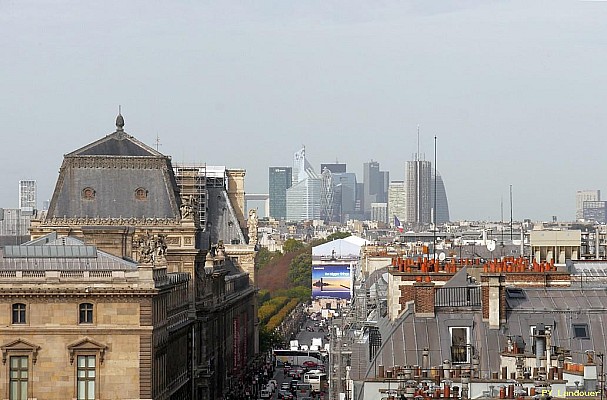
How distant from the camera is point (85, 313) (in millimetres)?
77875

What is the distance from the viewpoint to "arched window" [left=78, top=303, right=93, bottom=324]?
7775 centimetres

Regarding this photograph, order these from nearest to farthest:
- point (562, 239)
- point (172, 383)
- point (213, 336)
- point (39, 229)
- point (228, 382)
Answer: point (172, 383)
point (562, 239)
point (39, 229)
point (213, 336)
point (228, 382)

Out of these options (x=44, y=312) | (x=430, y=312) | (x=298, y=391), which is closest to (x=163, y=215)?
(x=298, y=391)

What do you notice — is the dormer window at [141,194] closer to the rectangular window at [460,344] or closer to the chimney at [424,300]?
the chimney at [424,300]

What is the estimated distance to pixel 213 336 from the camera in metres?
120

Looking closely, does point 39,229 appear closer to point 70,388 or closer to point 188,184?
point 70,388

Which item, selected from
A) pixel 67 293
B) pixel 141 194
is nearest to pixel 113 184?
pixel 141 194

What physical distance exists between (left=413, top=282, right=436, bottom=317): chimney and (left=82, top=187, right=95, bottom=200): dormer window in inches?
2318

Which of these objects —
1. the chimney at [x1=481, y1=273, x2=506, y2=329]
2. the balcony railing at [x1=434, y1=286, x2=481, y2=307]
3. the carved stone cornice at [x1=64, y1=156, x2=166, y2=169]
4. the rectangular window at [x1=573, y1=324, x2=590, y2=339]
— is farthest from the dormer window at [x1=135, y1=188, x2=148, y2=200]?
the rectangular window at [x1=573, y1=324, x2=590, y2=339]

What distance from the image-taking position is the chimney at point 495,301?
2203 inches

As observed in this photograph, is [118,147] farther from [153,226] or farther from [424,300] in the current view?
[424,300]

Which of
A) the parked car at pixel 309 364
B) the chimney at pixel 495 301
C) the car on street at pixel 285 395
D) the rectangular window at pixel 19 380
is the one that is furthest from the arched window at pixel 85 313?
the parked car at pixel 309 364

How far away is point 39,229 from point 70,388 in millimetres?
33865

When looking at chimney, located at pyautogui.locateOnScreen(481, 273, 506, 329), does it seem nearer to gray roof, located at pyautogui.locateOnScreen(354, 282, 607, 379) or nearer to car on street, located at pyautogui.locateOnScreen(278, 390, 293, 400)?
gray roof, located at pyautogui.locateOnScreen(354, 282, 607, 379)
